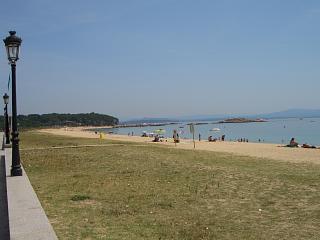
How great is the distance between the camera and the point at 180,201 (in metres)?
9.85

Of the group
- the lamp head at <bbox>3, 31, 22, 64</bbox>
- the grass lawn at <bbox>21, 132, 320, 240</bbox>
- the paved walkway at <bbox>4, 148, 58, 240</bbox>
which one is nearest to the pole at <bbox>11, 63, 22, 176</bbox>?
the lamp head at <bbox>3, 31, 22, 64</bbox>

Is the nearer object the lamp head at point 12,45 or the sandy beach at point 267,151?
the lamp head at point 12,45

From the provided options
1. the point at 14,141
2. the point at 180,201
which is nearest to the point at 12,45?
the point at 14,141

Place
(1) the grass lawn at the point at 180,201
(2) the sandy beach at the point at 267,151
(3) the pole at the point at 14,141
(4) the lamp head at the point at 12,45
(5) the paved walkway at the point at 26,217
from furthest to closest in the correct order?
1. (2) the sandy beach at the point at 267,151
2. (4) the lamp head at the point at 12,45
3. (3) the pole at the point at 14,141
4. (1) the grass lawn at the point at 180,201
5. (5) the paved walkway at the point at 26,217

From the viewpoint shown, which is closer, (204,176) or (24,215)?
(24,215)

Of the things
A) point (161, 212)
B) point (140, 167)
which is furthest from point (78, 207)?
point (140, 167)

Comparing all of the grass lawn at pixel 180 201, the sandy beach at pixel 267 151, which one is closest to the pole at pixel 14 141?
the grass lawn at pixel 180 201

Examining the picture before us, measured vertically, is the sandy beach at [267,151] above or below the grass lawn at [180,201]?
below

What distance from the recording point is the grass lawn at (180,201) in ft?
24.3

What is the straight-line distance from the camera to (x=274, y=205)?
9531mm

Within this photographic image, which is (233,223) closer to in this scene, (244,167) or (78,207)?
(78,207)

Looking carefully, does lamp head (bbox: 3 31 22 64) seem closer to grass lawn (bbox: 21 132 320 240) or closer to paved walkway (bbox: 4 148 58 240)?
grass lawn (bbox: 21 132 320 240)

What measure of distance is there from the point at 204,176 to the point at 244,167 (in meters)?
3.22

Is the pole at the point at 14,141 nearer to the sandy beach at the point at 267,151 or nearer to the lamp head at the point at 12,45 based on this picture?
the lamp head at the point at 12,45
